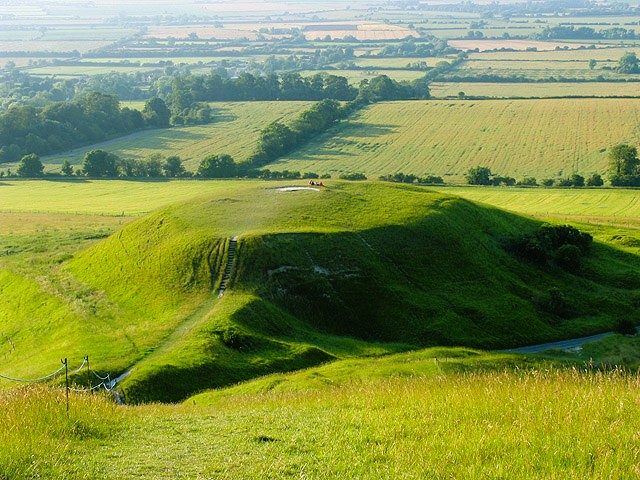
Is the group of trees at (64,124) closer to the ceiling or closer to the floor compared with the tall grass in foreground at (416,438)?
Answer: closer to the floor

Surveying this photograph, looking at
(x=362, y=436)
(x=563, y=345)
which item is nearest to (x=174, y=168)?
(x=563, y=345)

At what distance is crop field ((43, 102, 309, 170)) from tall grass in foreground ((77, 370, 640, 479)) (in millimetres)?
133361

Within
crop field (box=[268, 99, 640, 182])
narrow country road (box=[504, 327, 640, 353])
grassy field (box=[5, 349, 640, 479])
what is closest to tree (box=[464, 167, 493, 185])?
crop field (box=[268, 99, 640, 182])

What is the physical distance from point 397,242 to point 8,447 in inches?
2049

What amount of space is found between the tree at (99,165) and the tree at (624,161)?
9920 centimetres

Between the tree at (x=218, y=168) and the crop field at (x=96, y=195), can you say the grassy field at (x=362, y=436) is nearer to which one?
the crop field at (x=96, y=195)

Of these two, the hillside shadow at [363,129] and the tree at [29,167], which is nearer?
the tree at [29,167]

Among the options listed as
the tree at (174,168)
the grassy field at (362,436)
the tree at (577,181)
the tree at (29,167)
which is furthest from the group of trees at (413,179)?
the grassy field at (362,436)

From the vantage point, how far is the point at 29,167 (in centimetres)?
14838

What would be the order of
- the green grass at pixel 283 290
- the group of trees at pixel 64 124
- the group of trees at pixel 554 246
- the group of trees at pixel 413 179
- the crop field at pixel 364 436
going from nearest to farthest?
the crop field at pixel 364 436 → the green grass at pixel 283 290 → the group of trees at pixel 554 246 → the group of trees at pixel 413 179 → the group of trees at pixel 64 124

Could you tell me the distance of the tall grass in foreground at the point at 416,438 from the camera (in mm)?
15711

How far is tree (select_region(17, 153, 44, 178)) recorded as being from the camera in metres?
148

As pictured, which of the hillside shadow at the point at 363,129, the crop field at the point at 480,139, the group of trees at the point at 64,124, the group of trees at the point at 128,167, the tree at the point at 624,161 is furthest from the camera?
the hillside shadow at the point at 363,129

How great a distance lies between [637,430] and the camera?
650 inches
